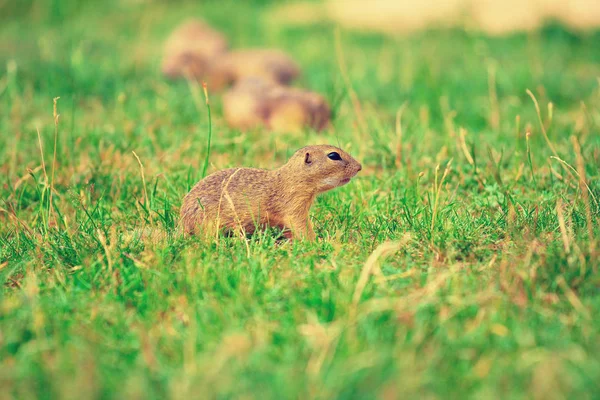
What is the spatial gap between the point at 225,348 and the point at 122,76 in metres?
4.60

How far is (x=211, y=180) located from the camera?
317 cm

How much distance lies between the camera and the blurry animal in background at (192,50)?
6.33 m

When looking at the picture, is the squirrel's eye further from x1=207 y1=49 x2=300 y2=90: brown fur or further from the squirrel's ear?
x1=207 y1=49 x2=300 y2=90: brown fur

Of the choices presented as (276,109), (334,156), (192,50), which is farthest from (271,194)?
(192,50)

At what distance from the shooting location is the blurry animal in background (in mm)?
6328

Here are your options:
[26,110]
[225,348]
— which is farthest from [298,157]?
[26,110]

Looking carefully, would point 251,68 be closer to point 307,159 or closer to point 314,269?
point 307,159

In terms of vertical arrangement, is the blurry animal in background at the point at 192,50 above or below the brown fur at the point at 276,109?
above

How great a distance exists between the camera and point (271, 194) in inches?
125

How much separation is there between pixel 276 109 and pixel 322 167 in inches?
68.6

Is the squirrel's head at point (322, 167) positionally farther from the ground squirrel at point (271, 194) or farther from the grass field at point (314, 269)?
the grass field at point (314, 269)

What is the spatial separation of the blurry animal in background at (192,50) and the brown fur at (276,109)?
1127 millimetres

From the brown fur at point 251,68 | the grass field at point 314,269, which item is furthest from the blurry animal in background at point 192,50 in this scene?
the grass field at point 314,269

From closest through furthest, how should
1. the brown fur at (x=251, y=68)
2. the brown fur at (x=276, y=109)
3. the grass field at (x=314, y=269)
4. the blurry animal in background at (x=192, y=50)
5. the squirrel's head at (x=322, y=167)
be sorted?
the grass field at (x=314, y=269) < the squirrel's head at (x=322, y=167) < the brown fur at (x=276, y=109) < the brown fur at (x=251, y=68) < the blurry animal in background at (x=192, y=50)
